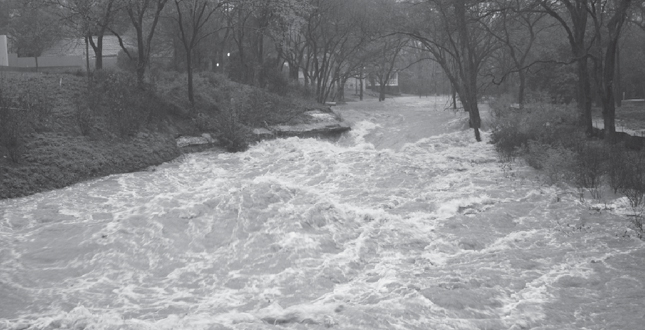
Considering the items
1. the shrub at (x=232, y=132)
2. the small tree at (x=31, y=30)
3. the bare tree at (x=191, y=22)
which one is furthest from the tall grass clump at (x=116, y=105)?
the small tree at (x=31, y=30)

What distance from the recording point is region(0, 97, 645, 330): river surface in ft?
22.6

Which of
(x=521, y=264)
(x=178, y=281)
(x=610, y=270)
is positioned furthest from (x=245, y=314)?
(x=610, y=270)

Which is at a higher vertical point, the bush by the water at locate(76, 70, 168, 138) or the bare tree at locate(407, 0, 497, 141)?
the bare tree at locate(407, 0, 497, 141)

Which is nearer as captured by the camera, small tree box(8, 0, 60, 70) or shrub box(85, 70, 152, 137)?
shrub box(85, 70, 152, 137)

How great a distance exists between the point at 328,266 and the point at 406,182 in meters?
6.55

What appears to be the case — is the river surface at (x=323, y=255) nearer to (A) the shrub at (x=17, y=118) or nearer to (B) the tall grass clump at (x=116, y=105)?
(A) the shrub at (x=17, y=118)

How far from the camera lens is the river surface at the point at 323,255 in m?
6.89

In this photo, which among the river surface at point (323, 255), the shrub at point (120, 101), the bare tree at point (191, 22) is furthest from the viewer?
the bare tree at point (191, 22)

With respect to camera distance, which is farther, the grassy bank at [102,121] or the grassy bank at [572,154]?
the grassy bank at [102,121]

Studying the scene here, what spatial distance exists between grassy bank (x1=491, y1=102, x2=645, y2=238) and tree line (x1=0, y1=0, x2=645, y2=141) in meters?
1.86

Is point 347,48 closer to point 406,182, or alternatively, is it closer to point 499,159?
point 499,159

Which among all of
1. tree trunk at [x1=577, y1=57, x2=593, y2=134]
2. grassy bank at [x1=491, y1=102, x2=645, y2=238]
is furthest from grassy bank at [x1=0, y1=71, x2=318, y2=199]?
tree trunk at [x1=577, y1=57, x2=593, y2=134]

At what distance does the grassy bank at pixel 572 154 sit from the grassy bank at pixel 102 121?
976 centimetres

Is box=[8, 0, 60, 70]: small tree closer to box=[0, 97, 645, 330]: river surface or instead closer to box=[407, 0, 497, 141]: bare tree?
box=[407, 0, 497, 141]: bare tree
